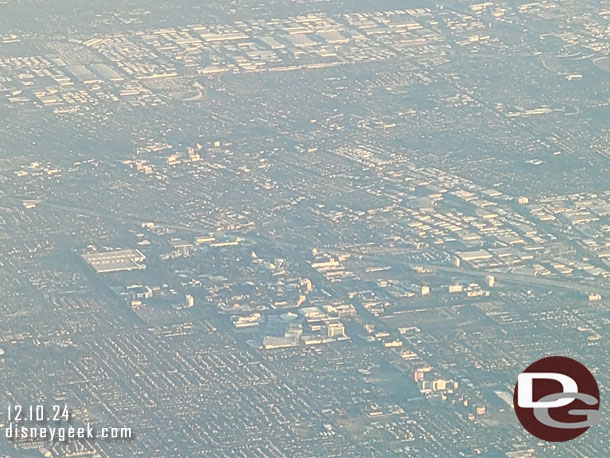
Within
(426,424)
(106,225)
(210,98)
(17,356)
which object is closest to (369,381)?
(426,424)

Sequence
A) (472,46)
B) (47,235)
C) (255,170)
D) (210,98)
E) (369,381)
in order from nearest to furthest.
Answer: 1. (369,381)
2. (47,235)
3. (255,170)
4. (210,98)
5. (472,46)

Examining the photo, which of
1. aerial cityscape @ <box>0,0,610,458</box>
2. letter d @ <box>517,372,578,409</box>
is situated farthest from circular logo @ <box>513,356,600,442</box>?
aerial cityscape @ <box>0,0,610,458</box>

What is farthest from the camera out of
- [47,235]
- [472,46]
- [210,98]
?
[472,46]

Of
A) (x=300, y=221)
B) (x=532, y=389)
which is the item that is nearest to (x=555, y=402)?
(x=532, y=389)

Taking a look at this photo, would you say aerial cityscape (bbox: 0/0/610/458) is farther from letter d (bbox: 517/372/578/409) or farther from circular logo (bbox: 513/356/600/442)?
letter d (bbox: 517/372/578/409)

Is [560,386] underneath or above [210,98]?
above

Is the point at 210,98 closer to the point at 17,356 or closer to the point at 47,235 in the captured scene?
the point at 47,235

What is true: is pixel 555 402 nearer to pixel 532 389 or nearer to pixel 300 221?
pixel 532 389

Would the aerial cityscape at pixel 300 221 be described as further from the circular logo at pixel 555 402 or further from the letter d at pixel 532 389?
the letter d at pixel 532 389
